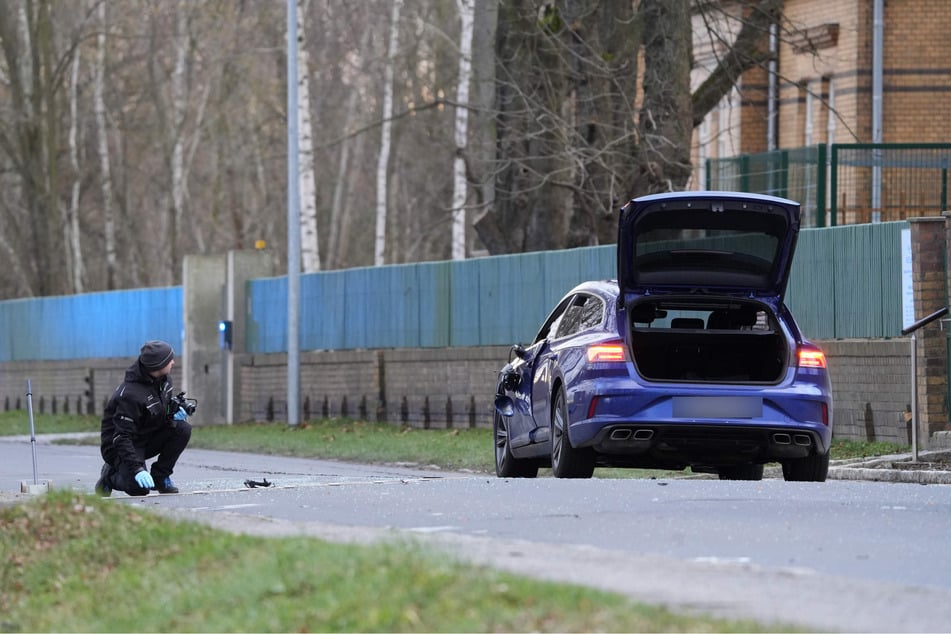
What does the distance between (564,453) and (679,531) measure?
3.91 meters

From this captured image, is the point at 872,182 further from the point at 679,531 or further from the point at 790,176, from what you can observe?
the point at 679,531

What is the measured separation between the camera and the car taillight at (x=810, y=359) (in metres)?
14.2

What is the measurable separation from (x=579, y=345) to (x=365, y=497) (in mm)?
2058

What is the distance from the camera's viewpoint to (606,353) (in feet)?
45.8

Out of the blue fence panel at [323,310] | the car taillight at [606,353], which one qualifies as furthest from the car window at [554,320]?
the blue fence panel at [323,310]

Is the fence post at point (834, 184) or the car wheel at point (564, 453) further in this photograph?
the fence post at point (834, 184)

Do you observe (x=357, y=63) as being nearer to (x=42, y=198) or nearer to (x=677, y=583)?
(x=42, y=198)

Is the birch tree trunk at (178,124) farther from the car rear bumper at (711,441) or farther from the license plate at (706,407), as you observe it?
the license plate at (706,407)

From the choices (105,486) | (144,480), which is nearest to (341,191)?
(105,486)

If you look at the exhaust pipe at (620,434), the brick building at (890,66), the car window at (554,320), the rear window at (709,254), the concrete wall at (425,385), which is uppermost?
the brick building at (890,66)

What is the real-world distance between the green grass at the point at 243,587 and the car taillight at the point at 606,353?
375 cm

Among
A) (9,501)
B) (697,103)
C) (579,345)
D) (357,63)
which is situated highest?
(357,63)

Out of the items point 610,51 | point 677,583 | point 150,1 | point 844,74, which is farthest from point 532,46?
point 150,1

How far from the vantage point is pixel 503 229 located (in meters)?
32.6
